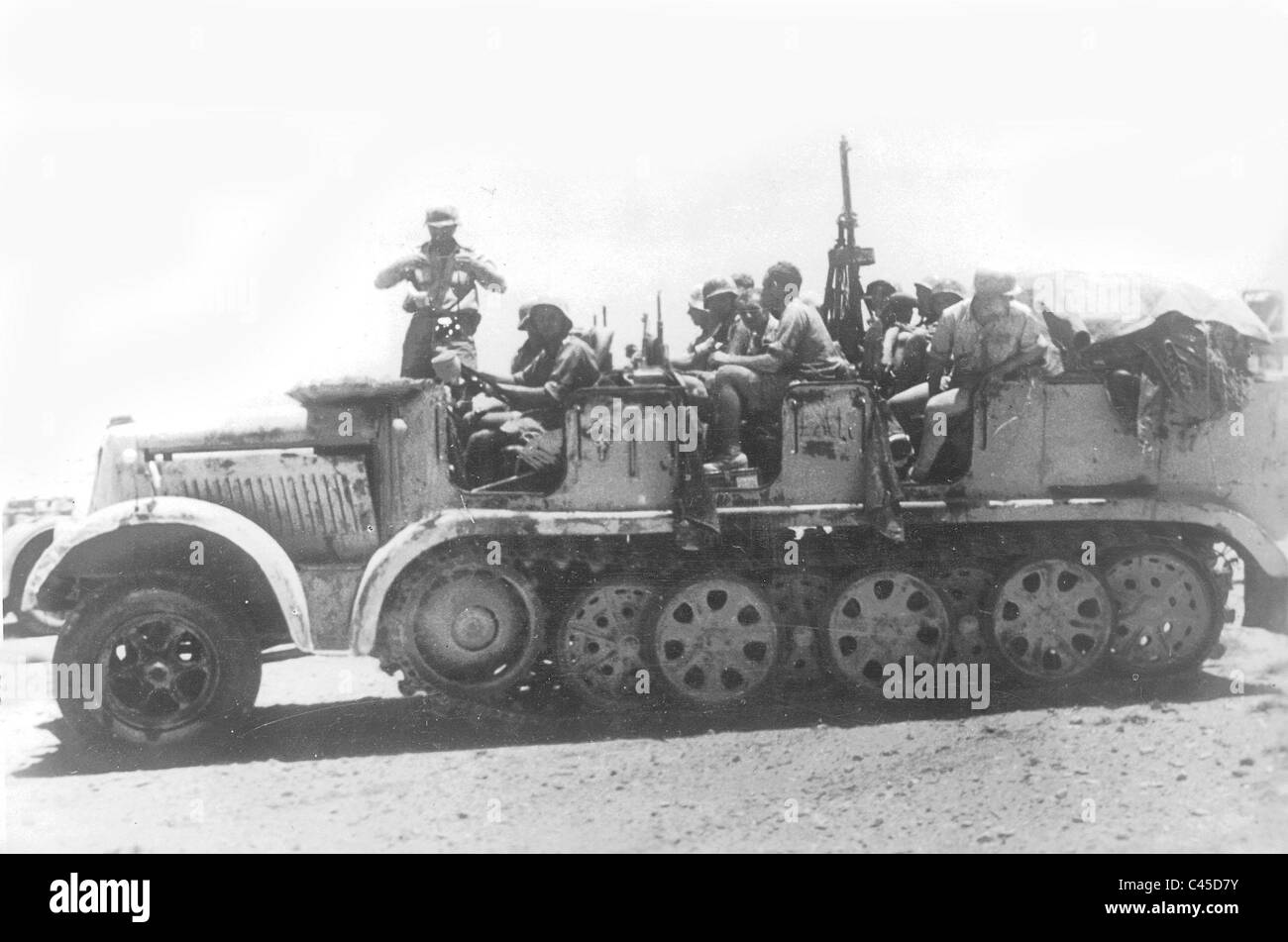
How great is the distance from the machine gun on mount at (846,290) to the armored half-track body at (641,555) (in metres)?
1.92

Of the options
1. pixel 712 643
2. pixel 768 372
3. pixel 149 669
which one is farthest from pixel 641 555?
pixel 149 669

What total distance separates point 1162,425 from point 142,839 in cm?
619

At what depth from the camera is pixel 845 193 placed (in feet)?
32.0

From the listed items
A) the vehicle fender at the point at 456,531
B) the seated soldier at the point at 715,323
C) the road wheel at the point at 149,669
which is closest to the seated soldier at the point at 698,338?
the seated soldier at the point at 715,323

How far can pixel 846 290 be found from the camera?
402 inches

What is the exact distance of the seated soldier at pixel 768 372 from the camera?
330 inches

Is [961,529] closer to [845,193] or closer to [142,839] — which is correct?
[845,193]

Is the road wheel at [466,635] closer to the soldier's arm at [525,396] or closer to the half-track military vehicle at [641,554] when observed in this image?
the half-track military vehicle at [641,554]

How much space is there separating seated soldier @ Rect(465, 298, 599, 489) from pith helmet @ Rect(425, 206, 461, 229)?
68cm

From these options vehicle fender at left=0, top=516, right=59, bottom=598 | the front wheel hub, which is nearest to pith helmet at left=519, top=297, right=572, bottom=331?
the front wheel hub

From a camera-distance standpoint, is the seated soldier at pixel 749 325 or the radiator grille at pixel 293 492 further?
the seated soldier at pixel 749 325

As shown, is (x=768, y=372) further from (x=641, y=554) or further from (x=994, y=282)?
(x=994, y=282)

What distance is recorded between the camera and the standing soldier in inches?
332

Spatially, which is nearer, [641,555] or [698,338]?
[641,555]
